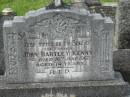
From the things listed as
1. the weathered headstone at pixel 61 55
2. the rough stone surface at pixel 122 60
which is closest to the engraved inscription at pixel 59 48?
the weathered headstone at pixel 61 55

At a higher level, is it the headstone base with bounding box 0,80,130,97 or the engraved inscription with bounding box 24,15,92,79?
the engraved inscription with bounding box 24,15,92,79

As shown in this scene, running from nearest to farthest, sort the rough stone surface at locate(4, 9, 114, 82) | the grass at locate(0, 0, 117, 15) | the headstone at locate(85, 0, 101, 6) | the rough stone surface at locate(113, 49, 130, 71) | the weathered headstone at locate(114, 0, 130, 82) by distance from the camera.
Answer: the rough stone surface at locate(4, 9, 114, 82)
the rough stone surface at locate(113, 49, 130, 71)
the weathered headstone at locate(114, 0, 130, 82)
the headstone at locate(85, 0, 101, 6)
the grass at locate(0, 0, 117, 15)

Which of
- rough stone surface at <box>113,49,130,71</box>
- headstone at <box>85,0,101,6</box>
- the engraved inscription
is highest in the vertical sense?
headstone at <box>85,0,101,6</box>

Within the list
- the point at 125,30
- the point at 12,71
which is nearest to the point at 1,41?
the point at 12,71

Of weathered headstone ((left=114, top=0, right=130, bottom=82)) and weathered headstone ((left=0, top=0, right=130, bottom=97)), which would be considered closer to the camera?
weathered headstone ((left=0, top=0, right=130, bottom=97))

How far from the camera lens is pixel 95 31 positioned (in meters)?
7.73

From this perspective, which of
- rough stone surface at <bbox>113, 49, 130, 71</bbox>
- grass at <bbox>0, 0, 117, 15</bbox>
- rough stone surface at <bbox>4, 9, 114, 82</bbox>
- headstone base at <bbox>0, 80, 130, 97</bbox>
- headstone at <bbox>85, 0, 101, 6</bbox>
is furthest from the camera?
grass at <bbox>0, 0, 117, 15</bbox>

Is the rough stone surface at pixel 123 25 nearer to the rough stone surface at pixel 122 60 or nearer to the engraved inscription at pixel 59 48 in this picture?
the rough stone surface at pixel 122 60

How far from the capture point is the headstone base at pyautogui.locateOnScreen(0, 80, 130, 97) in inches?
311

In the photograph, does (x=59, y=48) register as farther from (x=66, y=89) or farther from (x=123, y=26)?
(x=123, y=26)

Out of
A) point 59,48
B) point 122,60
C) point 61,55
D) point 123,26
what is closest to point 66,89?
point 61,55

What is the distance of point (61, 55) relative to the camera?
7.90 m

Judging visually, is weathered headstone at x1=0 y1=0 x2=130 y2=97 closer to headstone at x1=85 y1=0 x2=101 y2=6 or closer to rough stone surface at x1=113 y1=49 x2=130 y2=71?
rough stone surface at x1=113 y1=49 x2=130 y2=71

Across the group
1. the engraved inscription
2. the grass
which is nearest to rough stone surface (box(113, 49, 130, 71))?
the engraved inscription
